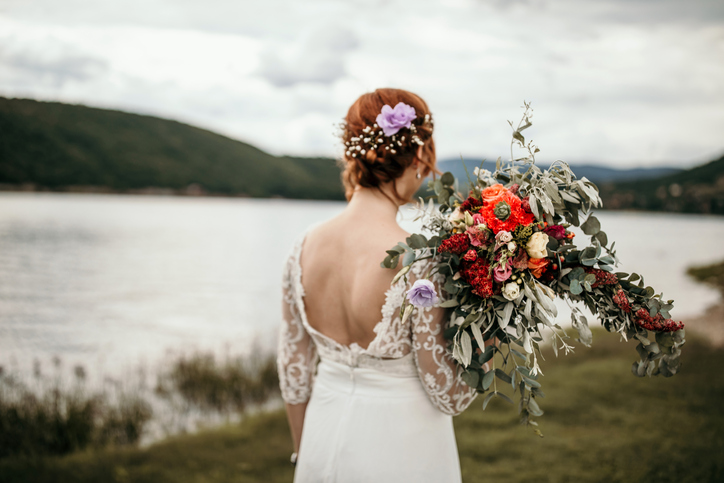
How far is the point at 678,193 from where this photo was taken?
27.9 m

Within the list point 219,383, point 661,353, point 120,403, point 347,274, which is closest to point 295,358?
point 347,274

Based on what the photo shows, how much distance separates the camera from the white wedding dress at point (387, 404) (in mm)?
1822

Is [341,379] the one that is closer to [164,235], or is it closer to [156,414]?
[156,414]

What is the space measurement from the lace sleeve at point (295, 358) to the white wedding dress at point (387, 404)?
0.47 ft

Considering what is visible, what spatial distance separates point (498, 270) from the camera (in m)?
1.60

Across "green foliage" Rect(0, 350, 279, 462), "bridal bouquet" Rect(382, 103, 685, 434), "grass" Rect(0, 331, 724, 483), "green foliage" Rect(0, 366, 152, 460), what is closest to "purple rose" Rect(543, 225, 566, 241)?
"bridal bouquet" Rect(382, 103, 685, 434)

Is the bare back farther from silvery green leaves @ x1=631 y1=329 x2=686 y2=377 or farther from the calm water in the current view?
silvery green leaves @ x1=631 y1=329 x2=686 y2=377

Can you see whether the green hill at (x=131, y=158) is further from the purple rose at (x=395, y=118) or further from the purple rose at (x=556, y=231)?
the purple rose at (x=556, y=231)

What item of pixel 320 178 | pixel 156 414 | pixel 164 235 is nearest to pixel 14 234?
pixel 164 235

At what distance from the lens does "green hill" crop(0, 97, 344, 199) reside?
4566 centimetres

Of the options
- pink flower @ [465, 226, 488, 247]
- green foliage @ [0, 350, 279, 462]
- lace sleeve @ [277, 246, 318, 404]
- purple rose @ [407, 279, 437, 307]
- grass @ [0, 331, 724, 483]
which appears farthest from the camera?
green foliage @ [0, 350, 279, 462]

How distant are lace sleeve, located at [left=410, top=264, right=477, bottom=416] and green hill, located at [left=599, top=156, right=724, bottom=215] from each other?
25.2 meters

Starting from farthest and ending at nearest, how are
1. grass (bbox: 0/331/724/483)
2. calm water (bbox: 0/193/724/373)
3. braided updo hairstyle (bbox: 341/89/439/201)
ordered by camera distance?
1. calm water (bbox: 0/193/724/373)
2. grass (bbox: 0/331/724/483)
3. braided updo hairstyle (bbox: 341/89/439/201)

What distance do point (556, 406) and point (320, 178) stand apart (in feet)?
266
